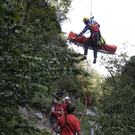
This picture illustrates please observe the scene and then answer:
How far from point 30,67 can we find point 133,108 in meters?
5.45

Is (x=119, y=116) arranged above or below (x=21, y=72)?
below

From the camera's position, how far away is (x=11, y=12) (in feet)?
2.52

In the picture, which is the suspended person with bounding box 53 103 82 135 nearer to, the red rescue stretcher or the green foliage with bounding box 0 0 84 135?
the green foliage with bounding box 0 0 84 135

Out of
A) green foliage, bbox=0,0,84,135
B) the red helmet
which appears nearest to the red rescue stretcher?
the red helmet

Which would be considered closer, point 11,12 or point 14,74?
point 11,12

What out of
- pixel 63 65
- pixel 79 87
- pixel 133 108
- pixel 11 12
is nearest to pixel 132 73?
pixel 79 87

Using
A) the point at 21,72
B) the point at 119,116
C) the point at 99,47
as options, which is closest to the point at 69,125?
the point at 21,72


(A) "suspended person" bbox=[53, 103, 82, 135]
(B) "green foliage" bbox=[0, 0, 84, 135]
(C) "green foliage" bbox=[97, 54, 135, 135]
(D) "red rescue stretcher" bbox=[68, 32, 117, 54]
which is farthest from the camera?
(D) "red rescue stretcher" bbox=[68, 32, 117, 54]

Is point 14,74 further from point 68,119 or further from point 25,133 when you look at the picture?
point 68,119

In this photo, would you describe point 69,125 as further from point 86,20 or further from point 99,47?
point 99,47

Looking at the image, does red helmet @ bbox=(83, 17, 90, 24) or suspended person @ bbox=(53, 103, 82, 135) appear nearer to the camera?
suspended person @ bbox=(53, 103, 82, 135)

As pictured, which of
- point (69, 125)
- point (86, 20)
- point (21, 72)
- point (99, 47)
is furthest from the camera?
point (99, 47)

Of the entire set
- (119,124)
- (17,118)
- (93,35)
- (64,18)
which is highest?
(64,18)

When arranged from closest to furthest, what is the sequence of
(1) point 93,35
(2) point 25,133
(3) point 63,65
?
1. (2) point 25,133
2. (3) point 63,65
3. (1) point 93,35
